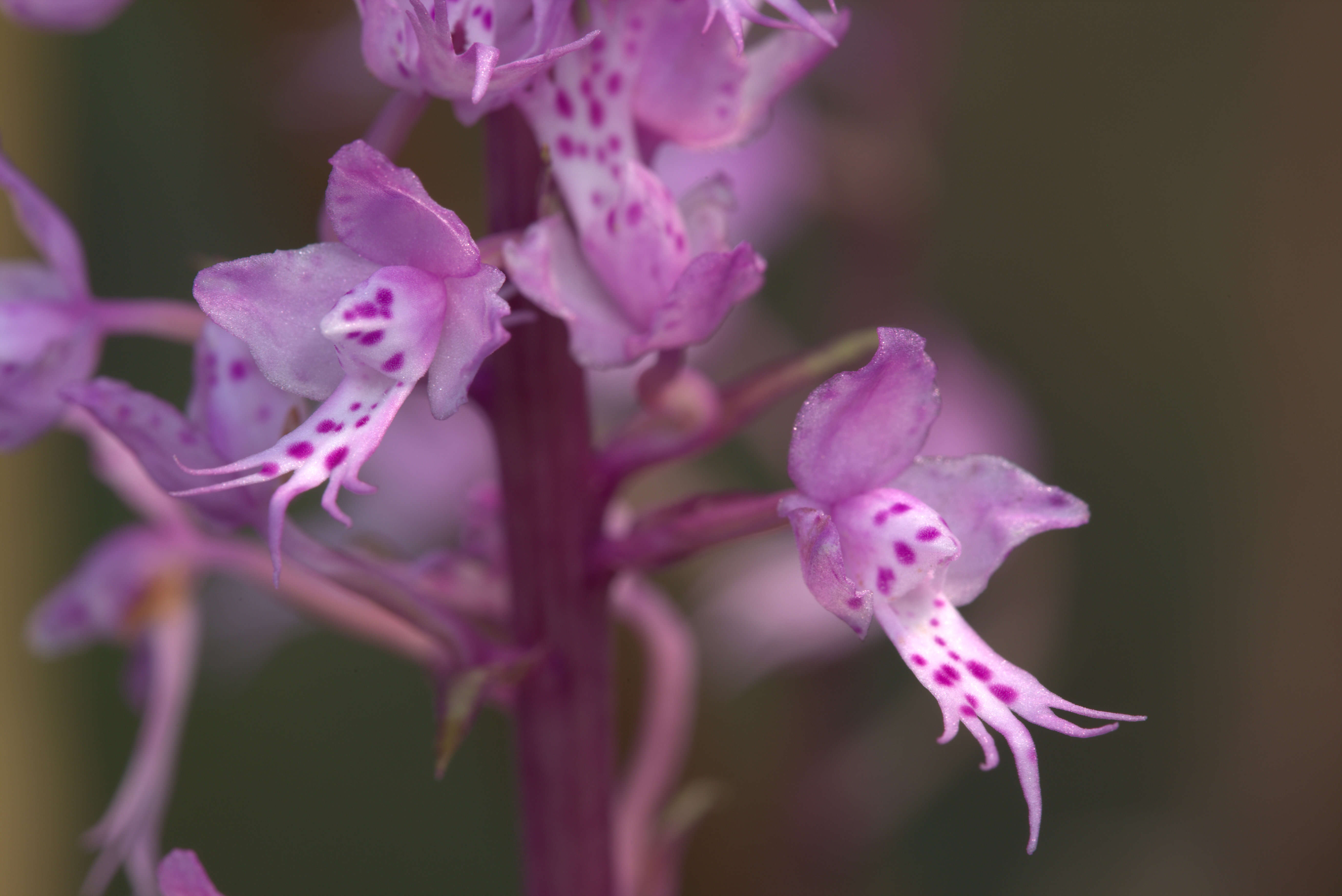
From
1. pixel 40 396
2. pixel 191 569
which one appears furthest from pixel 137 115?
pixel 40 396

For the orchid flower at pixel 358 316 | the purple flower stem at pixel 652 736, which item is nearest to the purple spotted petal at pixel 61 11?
the orchid flower at pixel 358 316

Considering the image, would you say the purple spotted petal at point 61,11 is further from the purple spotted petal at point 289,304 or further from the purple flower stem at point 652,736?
the purple flower stem at point 652,736

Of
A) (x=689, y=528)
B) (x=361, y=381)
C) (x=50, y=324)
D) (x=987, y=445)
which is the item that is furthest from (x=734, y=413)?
(x=987, y=445)

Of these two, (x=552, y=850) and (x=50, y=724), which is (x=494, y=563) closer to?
(x=552, y=850)

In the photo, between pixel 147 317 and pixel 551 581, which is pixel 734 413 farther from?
pixel 147 317

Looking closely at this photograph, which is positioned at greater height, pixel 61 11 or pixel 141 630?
pixel 61 11

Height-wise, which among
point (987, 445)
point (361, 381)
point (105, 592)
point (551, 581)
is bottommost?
point (987, 445)
